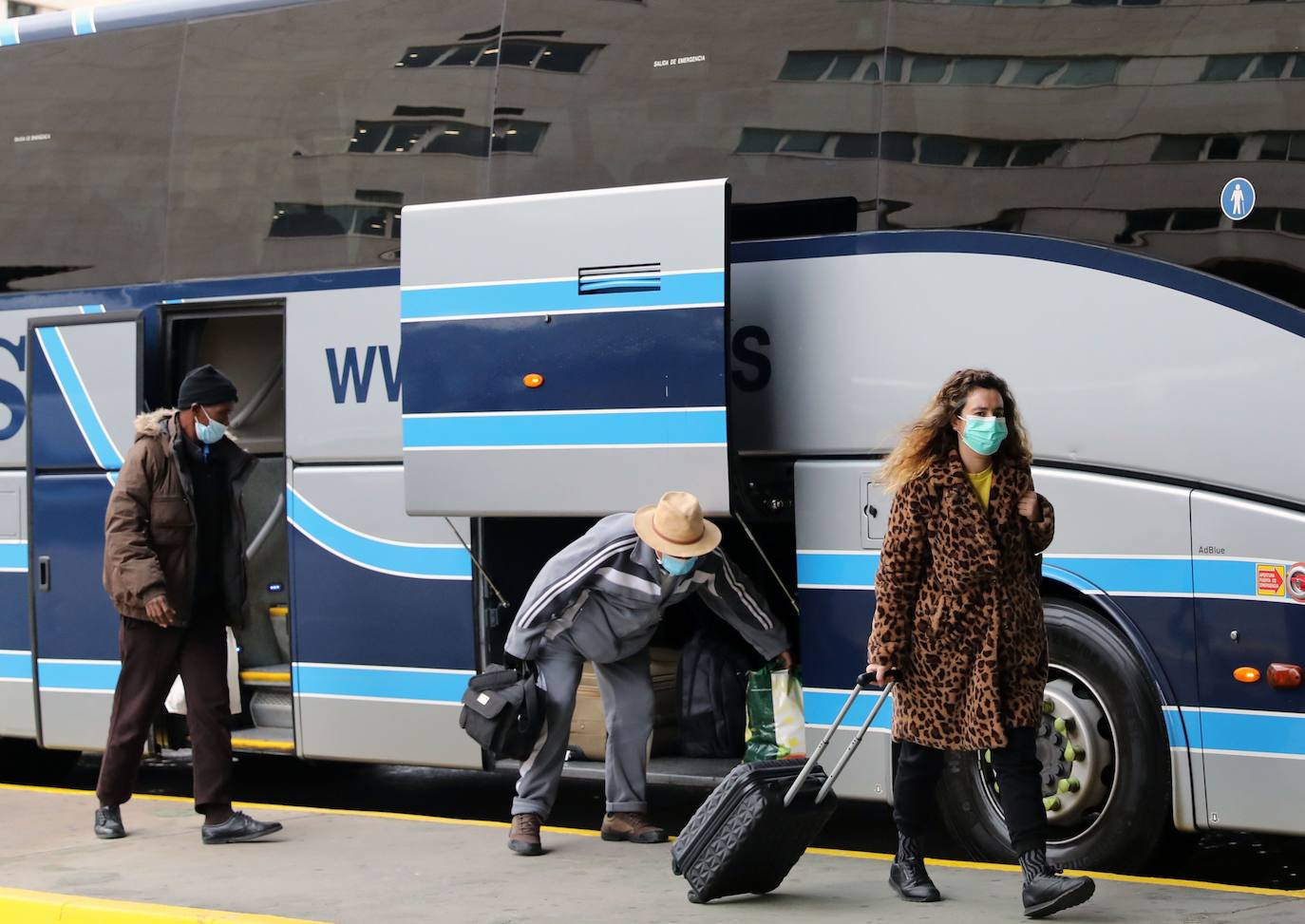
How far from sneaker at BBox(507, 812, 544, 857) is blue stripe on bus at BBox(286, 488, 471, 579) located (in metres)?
1.32

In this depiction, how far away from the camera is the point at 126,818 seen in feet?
27.1

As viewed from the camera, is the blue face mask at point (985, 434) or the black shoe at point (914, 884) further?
the black shoe at point (914, 884)

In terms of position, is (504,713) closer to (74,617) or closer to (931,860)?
(931,860)

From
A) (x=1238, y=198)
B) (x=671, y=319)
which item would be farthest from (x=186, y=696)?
(x=1238, y=198)

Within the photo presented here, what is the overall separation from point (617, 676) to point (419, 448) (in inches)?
51.8

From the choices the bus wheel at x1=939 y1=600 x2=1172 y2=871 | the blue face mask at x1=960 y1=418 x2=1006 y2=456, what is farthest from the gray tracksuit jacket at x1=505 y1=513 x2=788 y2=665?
the blue face mask at x1=960 y1=418 x2=1006 y2=456

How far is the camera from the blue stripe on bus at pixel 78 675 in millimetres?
8977

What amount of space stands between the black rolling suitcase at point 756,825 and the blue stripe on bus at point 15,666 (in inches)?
175

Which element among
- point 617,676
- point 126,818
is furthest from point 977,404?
point 126,818

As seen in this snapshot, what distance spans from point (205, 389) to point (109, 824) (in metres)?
1.94

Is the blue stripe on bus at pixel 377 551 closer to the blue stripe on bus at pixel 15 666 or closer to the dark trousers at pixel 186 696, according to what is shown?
the dark trousers at pixel 186 696

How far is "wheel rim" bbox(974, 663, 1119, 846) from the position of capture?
265 inches

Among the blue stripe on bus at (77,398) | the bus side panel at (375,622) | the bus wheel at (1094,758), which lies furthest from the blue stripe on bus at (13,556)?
the bus wheel at (1094,758)

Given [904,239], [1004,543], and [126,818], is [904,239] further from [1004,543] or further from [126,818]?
[126,818]
